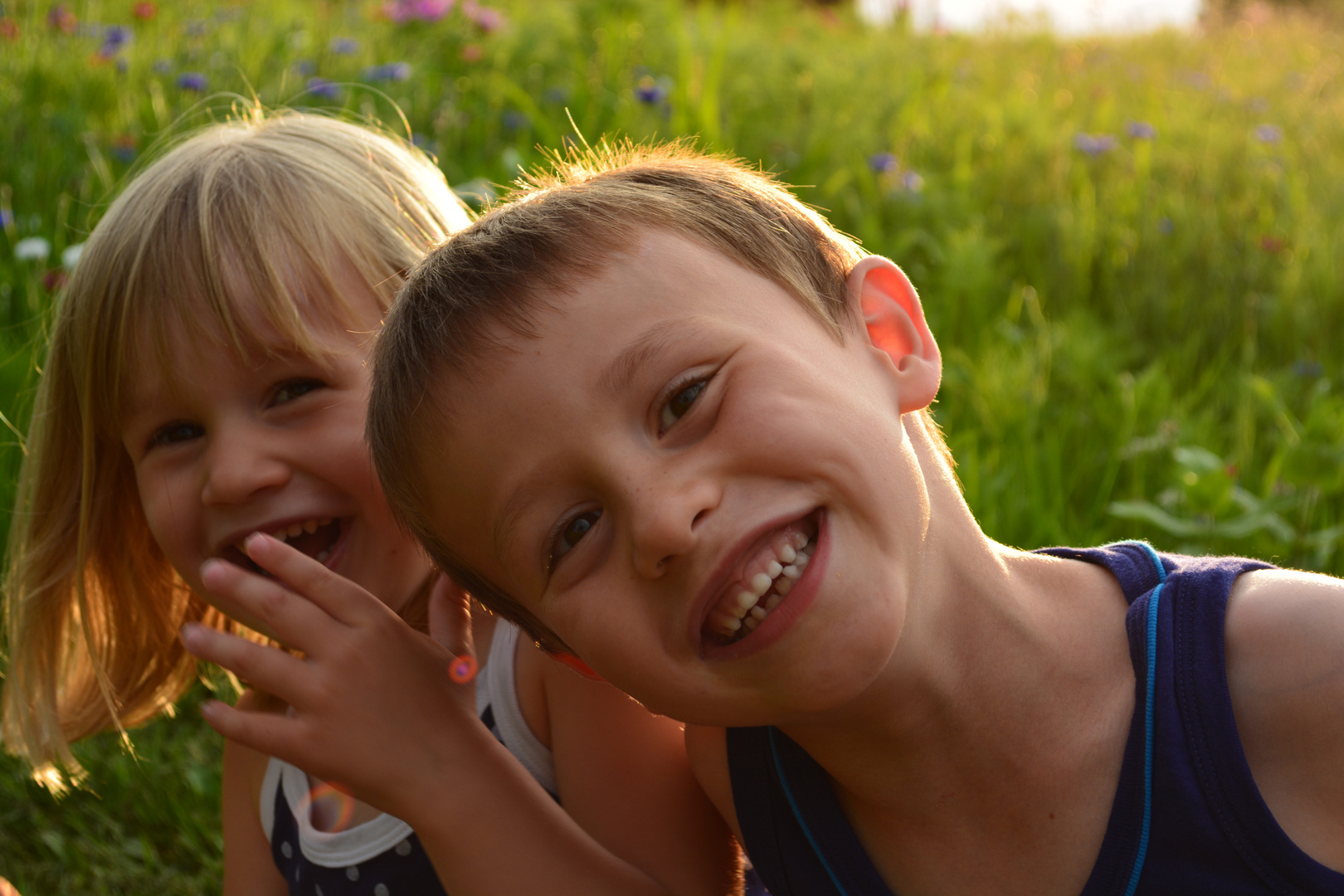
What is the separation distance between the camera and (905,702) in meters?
1.35

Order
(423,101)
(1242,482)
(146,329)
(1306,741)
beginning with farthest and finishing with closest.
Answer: (423,101) < (1242,482) < (146,329) < (1306,741)

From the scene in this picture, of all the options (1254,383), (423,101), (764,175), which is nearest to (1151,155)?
(1254,383)

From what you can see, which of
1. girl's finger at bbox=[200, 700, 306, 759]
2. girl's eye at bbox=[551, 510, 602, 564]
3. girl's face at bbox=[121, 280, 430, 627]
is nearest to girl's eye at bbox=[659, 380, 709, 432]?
girl's eye at bbox=[551, 510, 602, 564]

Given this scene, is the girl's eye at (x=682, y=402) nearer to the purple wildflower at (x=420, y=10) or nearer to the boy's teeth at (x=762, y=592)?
the boy's teeth at (x=762, y=592)

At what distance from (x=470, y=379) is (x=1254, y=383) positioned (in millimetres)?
2300

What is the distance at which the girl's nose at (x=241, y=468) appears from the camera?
166 centimetres

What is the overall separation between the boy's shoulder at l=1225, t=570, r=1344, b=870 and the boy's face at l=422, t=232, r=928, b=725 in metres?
0.41

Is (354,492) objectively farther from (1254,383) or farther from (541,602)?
(1254,383)

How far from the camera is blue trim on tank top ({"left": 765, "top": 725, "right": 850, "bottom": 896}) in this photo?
4.87 feet

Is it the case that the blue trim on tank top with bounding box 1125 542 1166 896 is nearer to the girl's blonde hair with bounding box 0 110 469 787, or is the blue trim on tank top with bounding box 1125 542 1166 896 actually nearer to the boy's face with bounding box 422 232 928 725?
the boy's face with bounding box 422 232 928 725

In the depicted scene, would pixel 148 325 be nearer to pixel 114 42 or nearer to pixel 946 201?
pixel 946 201

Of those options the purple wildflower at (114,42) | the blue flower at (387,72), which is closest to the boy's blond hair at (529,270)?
the blue flower at (387,72)

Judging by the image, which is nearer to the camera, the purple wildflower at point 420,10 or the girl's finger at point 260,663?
the girl's finger at point 260,663

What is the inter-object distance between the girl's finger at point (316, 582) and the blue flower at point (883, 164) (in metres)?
2.86
